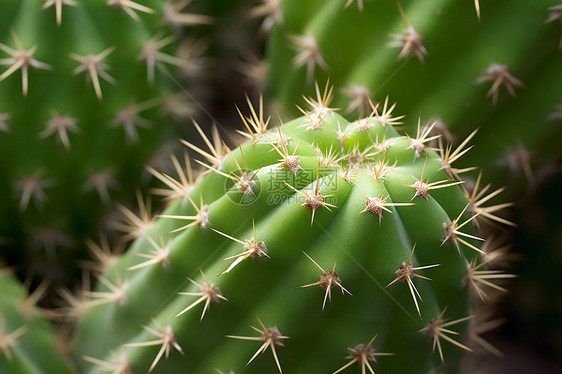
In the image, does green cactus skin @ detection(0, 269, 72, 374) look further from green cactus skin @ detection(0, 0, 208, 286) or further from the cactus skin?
the cactus skin

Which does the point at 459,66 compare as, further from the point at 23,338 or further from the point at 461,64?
the point at 23,338

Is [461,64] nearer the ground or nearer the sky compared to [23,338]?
nearer the sky

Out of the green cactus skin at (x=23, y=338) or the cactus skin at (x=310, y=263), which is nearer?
the cactus skin at (x=310, y=263)

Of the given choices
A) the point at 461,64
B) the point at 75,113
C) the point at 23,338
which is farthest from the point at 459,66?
the point at 23,338

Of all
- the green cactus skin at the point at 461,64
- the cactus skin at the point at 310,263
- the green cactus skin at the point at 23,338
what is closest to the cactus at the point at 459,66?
the green cactus skin at the point at 461,64

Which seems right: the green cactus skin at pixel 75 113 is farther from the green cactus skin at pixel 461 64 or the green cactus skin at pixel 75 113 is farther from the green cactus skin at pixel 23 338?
the green cactus skin at pixel 461 64

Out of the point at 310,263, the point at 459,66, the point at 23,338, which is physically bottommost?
the point at 23,338

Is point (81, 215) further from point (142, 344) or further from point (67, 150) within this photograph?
point (142, 344)
